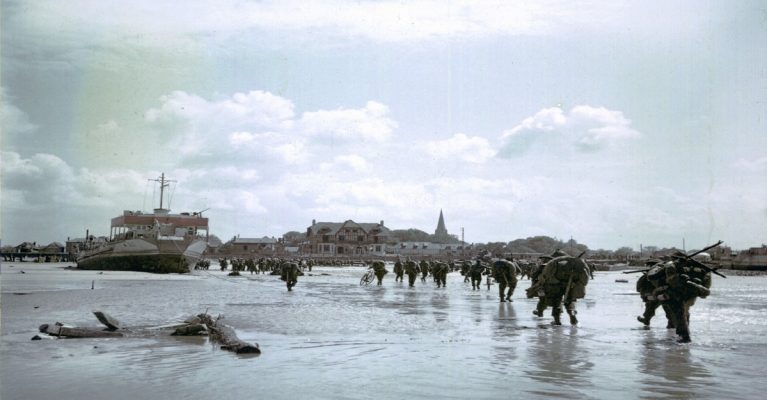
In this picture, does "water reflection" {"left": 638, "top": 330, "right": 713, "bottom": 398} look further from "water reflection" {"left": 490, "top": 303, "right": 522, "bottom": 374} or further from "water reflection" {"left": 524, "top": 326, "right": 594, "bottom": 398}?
"water reflection" {"left": 490, "top": 303, "right": 522, "bottom": 374}

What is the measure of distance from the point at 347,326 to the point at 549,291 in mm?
4674

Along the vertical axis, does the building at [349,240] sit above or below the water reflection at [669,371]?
above

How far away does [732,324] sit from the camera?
14414mm

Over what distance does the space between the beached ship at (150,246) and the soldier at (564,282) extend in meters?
44.8

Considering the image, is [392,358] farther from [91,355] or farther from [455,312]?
[455,312]

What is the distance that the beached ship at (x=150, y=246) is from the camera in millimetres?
52594

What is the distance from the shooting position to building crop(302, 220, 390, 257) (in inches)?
4931

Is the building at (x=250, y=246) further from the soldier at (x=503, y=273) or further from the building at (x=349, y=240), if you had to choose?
the soldier at (x=503, y=273)

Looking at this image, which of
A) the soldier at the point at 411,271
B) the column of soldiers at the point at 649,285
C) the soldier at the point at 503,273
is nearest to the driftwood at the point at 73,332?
the column of soldiers at the point at 649,285

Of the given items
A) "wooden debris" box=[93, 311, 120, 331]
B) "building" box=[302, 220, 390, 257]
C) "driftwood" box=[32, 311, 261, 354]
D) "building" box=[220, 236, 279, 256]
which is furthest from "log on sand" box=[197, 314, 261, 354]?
"building" box=[220, 236, 279, 256]

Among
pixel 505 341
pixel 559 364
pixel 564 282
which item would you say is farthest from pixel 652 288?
pixel 559 364

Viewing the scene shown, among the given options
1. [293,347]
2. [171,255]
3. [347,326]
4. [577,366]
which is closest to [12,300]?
[347,326]

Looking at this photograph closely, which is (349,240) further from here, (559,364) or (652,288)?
(559,364)

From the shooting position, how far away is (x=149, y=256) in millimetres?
52469
